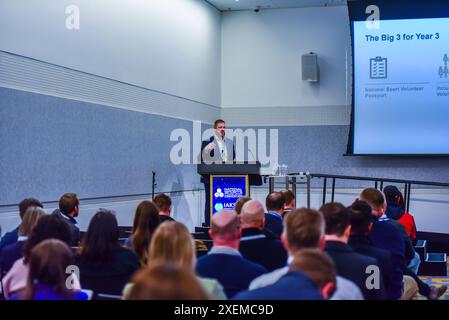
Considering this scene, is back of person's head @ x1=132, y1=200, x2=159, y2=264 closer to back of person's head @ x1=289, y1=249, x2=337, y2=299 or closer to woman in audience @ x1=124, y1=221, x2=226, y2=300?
woman in audience @ x1=124, y1=221, x2=226, y2=300

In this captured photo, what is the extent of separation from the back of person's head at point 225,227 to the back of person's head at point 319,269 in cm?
112

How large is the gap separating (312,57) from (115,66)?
4.33 meters

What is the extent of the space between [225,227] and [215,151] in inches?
234

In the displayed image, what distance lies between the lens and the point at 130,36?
30.2 feet

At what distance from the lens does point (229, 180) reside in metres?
8.25

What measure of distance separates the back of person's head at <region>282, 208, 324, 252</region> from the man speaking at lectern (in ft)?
18.8

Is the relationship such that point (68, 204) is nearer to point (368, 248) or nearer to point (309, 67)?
point (368, 248)

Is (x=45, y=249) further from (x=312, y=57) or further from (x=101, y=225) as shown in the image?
(x=312, y=57)

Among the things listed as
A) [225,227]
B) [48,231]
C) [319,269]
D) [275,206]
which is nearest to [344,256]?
[225,227]

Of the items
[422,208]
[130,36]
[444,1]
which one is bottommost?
[422,208]

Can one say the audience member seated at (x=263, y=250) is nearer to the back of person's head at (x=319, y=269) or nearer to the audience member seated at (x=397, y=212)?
the back of person's head at (x=319, y=269)

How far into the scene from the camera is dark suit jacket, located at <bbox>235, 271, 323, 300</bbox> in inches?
78.6

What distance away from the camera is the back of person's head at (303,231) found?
280cm
